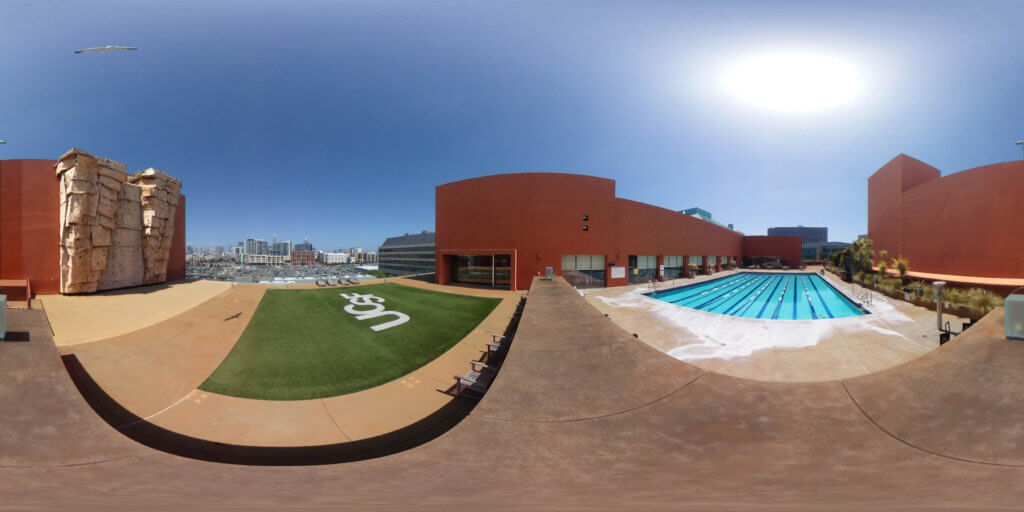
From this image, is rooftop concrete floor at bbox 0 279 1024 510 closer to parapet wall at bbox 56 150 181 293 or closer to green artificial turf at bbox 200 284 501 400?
green artificial turf at bbox 200 284 501 400

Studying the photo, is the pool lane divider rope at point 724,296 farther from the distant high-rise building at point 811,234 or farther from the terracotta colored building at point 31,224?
the distant high-rise building at point 811,234

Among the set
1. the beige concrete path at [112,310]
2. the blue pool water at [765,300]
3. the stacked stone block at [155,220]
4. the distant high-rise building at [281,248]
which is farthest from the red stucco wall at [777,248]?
the distant high-rise building at [281,248]

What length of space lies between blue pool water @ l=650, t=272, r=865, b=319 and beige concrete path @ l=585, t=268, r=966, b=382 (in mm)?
3812

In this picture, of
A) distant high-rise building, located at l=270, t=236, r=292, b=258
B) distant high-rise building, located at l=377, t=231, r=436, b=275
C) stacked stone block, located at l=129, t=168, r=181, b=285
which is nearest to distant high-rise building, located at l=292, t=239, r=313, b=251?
distant high-rise building, located at l=270, t=236, r=292, b=258

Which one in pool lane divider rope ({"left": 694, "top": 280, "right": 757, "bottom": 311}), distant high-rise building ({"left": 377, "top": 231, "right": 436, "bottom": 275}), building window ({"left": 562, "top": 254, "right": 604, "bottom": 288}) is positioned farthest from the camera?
distant high-rise building ({"left": 377, "top": 231, "right": 436, "bottom": 275})

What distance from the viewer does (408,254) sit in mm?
62281

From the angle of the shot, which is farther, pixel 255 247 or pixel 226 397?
pixel 255 247

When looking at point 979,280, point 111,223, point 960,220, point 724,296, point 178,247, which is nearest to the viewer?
point 111,223

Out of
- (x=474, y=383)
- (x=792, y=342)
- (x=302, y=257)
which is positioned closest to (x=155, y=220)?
(x=474, y=383)

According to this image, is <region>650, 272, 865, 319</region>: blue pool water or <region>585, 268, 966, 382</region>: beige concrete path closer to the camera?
<region>585, 268, 966, 382</region>: beige concrete path

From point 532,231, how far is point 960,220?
2529 centimetres

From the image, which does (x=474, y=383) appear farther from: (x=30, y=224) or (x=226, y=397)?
(x=30, y=224)

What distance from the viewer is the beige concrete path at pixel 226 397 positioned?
166 inches

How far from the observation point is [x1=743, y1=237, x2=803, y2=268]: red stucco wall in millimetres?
45312
